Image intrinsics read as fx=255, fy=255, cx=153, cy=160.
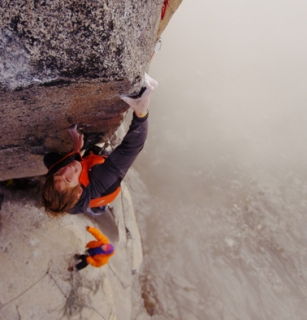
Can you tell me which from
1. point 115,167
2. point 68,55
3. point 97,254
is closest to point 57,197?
point 115,167

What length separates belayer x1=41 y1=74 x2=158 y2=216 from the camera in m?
1.45

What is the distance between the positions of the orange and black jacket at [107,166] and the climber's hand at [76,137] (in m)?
0.06

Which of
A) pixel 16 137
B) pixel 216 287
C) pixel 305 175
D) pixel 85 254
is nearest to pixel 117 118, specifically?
pixel 16 137

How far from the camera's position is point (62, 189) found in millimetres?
1545

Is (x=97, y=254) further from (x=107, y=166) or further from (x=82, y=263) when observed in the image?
(x=107, y=166)

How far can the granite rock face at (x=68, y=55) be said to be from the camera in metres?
0.83

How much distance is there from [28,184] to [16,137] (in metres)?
1.37

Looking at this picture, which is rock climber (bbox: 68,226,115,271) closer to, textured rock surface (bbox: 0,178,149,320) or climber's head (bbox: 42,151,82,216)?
textured rock surface (bbox: 0,178,149,320)

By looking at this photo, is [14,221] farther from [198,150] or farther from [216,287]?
[198,150]

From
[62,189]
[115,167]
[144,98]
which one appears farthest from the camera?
[115,167]

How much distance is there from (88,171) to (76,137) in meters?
0.24

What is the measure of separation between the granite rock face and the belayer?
0.49 ft

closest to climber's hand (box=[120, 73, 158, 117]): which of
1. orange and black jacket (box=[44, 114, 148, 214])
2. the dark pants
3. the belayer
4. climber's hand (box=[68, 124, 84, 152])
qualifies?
the belayer

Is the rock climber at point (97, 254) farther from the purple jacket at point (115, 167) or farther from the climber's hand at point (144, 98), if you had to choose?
the climber's hand at point (144, 98)
